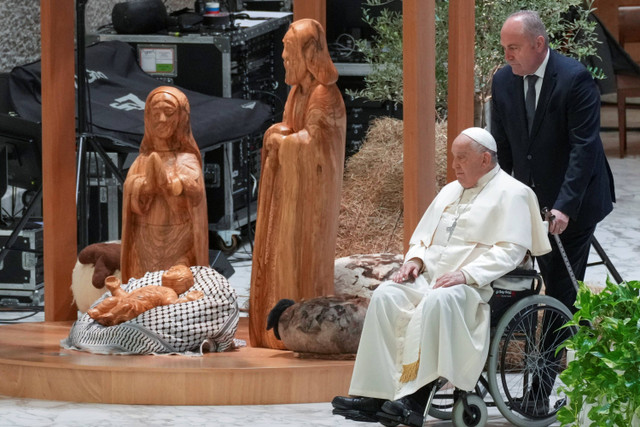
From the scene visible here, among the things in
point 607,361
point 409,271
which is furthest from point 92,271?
point 607,361

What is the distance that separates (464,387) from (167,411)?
126 cm

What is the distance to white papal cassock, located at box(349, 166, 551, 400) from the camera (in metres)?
5.53

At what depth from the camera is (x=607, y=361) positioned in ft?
14.5

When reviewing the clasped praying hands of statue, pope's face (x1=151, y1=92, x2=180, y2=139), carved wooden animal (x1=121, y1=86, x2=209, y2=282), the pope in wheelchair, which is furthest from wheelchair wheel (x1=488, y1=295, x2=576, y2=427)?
pope's face (x1=151, y1=92, x2=180, y2=139)

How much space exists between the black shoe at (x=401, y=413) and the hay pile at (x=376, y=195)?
358cm

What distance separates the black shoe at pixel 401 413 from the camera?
5.54 meters

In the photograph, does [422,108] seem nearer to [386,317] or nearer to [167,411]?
[386,317]

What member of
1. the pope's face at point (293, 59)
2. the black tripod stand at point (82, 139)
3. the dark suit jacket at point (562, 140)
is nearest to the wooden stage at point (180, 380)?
the dark suit jacket at point (562, 140)

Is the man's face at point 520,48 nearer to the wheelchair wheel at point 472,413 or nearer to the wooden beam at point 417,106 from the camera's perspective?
the wooden beam at point 417,106

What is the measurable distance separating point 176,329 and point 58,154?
1.32 m

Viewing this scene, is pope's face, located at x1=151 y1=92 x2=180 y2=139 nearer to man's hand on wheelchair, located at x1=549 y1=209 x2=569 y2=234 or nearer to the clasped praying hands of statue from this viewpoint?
the clasped praying hands of statue

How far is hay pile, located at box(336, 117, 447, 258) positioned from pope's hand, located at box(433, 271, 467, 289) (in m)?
3.48

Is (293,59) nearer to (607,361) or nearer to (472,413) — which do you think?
(472,413)

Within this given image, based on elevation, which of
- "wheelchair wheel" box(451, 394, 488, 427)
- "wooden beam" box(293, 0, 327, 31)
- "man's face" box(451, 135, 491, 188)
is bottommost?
"wheelchair wheel" box(451, 394, 488, 427)
